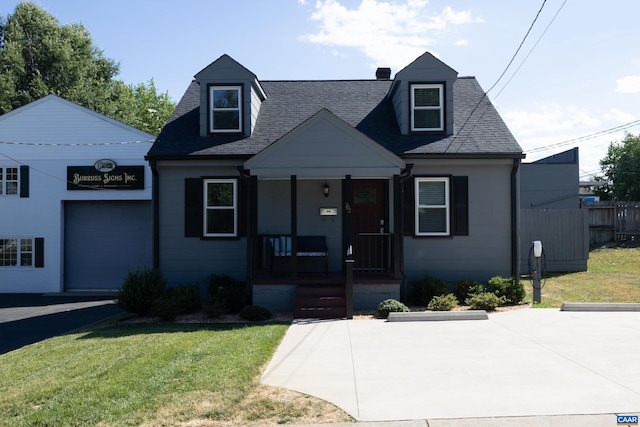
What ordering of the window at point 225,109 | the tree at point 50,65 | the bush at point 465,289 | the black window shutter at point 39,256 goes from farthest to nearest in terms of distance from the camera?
1. the tree at point 50,65
2. the black window shutter at point 39,256
3. the window at point 225,109
4. the bush at point 465,289

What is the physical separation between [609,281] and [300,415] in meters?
12.3

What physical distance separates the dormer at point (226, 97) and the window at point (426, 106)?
4143 mm

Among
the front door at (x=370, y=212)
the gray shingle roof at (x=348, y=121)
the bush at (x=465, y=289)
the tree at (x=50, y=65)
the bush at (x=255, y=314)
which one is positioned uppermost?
the tree at (x=50, y=65)

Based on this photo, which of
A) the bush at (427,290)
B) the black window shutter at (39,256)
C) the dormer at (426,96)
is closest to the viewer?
the bush at (427,290)

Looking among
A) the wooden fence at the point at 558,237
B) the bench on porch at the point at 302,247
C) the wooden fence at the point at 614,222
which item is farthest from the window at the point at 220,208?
the wooden fence at the point at 614,222

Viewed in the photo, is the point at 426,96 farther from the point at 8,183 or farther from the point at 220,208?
the point at 8,183

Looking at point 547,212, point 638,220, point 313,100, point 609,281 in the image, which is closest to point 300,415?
point 313,100

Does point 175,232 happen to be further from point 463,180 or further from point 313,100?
point 463,180

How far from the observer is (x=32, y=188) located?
15969mm

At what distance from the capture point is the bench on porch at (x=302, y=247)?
11.5m

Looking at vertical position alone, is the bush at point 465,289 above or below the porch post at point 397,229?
below

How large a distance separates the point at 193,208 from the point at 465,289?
6739 mm

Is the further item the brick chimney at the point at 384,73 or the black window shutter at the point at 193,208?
the brick chimney at the point at 384,73

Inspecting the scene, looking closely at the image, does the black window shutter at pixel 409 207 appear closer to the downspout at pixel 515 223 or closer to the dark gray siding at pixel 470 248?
the dark gray siding at pixel 470 248
